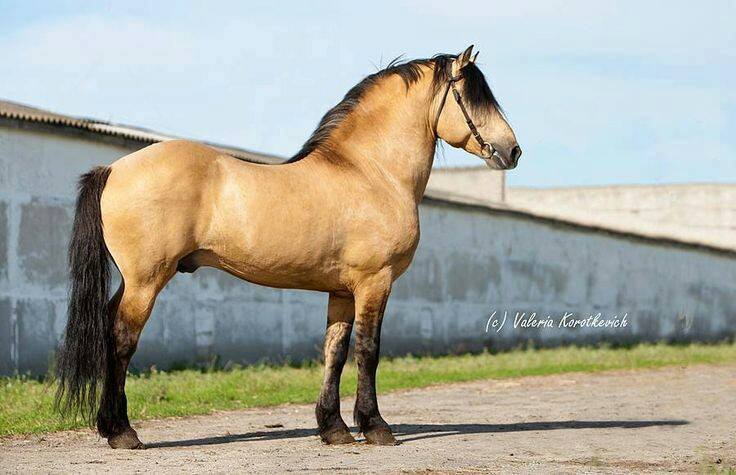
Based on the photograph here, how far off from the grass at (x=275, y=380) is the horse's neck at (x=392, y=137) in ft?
9.58

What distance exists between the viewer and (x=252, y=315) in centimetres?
1672

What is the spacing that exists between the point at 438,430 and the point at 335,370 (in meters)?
1.59

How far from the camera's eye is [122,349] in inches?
293

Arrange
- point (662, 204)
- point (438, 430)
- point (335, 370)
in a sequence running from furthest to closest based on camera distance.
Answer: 1. point (662, 204)
2. point (438, 430)
3. point (335, 370)

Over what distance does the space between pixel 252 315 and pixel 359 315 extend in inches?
343

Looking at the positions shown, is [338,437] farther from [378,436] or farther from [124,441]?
[124,441]

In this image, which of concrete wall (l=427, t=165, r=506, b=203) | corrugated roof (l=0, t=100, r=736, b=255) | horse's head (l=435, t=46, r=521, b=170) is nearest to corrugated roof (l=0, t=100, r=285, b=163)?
corrugated roof (l=0, t=100, r=736, b=255)

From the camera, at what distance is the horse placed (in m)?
7.43

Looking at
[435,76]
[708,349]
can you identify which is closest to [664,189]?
Answer: [708,349]

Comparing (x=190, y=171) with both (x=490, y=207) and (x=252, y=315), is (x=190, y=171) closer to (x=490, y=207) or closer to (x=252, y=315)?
(x=252, y=315)

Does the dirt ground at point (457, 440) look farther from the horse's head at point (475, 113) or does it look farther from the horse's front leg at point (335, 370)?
the horse's head at point (475, 113)

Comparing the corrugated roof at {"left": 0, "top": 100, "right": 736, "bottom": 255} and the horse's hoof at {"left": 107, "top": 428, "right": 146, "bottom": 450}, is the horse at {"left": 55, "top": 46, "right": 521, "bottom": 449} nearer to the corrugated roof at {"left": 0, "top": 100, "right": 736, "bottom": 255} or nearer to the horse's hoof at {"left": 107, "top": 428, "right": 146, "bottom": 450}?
the horse's hoof at {"left": 107, "top": 428, "right": 146, "bottom": 450}

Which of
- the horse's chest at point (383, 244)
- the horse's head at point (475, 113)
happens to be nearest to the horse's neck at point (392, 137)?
the horse's head at point (475, 113)

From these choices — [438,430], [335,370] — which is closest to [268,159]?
[438,430]
